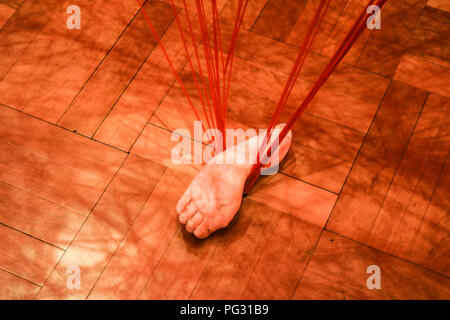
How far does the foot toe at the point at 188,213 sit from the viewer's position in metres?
0.96

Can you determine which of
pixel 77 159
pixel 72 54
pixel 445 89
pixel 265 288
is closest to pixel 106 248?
pixel 77 159

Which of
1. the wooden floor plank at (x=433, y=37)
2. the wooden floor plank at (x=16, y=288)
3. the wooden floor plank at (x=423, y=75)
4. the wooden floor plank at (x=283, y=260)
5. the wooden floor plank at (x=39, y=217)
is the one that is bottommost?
the wooden floor plank at (x=16, y=288)

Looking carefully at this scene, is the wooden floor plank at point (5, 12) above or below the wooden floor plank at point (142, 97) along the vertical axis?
above

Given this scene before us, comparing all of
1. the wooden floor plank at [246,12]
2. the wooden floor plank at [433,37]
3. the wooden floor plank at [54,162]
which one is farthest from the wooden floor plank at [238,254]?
the wooden floor plank at [433,37]

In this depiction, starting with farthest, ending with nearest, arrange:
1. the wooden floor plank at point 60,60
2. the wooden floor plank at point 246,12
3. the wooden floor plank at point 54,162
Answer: the wooden floor plank at point 246,12, the wooden floor plank at point 60,60, the wooden floor plank at point 54,162

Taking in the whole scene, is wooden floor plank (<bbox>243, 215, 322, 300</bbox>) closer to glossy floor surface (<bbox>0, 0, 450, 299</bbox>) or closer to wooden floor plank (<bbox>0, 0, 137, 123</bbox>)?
glossy floor surface (<bbox>0, 0, 450, 299</bbox>)

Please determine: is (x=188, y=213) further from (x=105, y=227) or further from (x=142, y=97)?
(x=142, y=97)

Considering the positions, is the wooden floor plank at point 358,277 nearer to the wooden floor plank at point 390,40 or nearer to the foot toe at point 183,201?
the foot toe at point 183,201

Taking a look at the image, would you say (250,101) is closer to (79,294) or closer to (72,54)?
(72,54)

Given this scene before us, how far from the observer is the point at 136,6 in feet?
4.35

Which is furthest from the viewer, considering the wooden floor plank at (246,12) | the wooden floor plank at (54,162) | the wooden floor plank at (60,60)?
the wooden floor plank at (246,12)

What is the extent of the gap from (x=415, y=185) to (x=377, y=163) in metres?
0.11

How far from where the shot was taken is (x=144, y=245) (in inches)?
39.4

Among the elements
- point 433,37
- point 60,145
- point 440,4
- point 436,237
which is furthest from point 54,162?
point 440,4
